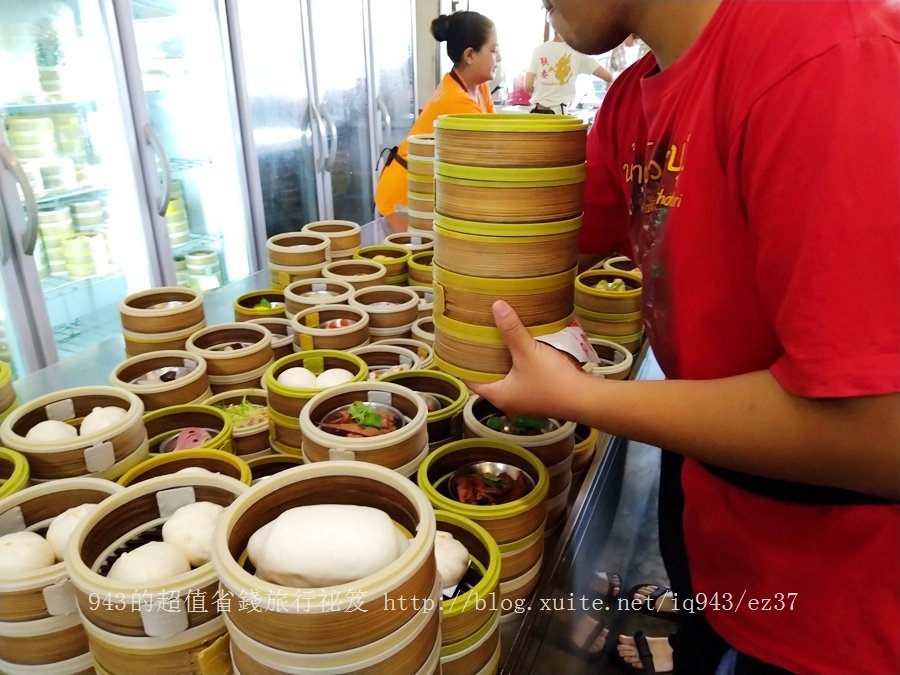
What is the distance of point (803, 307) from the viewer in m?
0.67

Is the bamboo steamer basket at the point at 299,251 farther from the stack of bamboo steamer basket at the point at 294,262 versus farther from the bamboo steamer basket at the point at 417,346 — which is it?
the bamboo steamer basket at the point at 417,346

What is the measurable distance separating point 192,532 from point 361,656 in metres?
0.47

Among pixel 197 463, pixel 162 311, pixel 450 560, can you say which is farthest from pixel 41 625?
pixel 162 311

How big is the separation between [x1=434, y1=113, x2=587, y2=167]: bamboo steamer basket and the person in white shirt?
5633 mm

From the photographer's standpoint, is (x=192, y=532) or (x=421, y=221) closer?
(x=192, y=532)

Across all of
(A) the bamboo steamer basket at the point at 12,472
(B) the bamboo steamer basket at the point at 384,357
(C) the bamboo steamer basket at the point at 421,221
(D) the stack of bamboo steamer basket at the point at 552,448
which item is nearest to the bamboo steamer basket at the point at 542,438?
(D) the stack of bamboo steamer basket at the point at 552,448

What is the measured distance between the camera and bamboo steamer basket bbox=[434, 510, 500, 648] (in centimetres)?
108

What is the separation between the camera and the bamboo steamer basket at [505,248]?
45.2 inches

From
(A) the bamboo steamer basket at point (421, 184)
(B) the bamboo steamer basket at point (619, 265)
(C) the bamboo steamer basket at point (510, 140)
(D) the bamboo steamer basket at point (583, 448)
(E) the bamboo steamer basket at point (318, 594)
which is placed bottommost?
(D) the bamboo steamer basket at point (583, 448)

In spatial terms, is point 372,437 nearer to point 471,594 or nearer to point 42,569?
point 471,594

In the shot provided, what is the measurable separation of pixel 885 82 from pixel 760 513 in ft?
2.08

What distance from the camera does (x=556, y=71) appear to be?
6477 millimetres

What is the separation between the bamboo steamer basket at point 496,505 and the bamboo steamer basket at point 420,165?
201cm

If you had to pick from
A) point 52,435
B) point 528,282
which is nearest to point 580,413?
point 528,282
